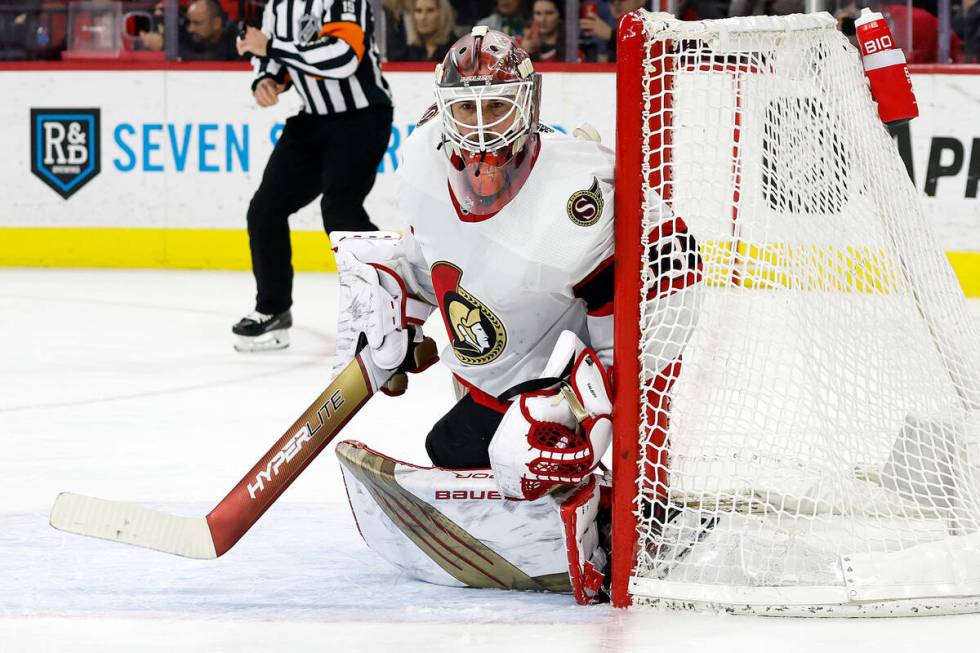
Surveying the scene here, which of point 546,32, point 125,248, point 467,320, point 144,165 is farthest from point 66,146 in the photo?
point 467,320

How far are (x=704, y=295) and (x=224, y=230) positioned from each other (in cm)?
464

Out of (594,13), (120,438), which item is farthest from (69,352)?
(594,13)

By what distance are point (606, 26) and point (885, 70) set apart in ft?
13.6

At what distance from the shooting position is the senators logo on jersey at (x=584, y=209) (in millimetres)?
2006

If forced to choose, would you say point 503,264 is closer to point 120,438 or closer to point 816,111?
point 816,111

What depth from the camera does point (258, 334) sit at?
4.54 metres

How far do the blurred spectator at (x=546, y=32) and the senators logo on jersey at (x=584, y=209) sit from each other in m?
4.19

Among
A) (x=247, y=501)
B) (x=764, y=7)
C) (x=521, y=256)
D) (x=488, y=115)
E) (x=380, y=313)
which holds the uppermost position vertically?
(x=764, y=7)

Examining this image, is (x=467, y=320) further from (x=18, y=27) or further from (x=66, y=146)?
(x=18, y=27)

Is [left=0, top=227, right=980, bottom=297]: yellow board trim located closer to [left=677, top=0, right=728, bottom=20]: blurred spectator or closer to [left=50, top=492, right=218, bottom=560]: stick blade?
[left=677, top=0, right=728, bottom=20]: blurred spectator

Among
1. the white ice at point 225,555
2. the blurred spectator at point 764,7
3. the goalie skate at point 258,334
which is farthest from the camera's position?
the blurred spectator at point 764,7

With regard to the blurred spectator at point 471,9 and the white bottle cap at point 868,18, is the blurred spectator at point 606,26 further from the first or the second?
the white bottle cap at point 868,18

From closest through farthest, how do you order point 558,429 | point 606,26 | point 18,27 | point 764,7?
point 558,429 → point 764,7 → point 606,26 → point 18,27

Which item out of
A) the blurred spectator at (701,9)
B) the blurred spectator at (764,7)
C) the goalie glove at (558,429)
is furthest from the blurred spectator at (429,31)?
the goalie glove at (558,429)
